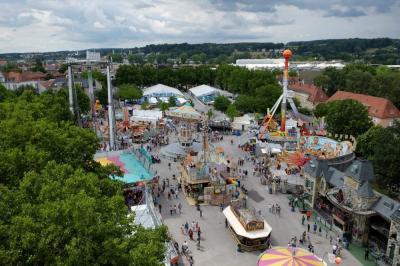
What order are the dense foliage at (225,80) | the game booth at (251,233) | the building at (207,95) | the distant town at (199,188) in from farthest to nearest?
the building at (207,95) < the dense foliage at (225,80) < the game booth at (251,233) < the distant town at (199,188)

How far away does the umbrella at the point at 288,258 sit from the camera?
21.5m

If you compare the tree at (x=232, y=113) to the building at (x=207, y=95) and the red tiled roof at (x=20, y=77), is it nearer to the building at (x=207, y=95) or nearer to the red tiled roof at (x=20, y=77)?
the building at (x=207, y=95)

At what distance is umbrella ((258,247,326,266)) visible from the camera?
70.6ft

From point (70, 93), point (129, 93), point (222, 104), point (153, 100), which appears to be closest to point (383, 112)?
point (222, 104)

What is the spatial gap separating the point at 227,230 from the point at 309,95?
56926 mm

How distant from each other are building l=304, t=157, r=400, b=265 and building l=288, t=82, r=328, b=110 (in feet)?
146

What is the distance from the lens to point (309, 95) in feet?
259

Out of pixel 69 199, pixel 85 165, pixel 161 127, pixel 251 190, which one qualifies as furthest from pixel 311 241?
pixel 161 127

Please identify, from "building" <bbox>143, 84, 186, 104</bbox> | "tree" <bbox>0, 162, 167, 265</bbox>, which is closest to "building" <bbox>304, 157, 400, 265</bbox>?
"tree" <bbox>0, 162, 167, 265</bbox>

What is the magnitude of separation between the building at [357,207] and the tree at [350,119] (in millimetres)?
19110

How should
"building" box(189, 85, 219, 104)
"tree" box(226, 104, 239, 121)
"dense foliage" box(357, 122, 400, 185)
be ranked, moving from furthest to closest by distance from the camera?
"building" box(189, 85, 219, 104) → "tree" box(226, 104, 239, 121) → "dense foliage" box(357, 122, 400, 185)

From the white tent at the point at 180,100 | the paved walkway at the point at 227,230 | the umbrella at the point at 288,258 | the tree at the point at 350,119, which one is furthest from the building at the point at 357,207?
the white tent at the point at 180,100

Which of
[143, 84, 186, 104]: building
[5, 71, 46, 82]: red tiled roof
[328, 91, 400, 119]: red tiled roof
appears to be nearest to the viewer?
[328, 91, 400, 119]: red tiled roof

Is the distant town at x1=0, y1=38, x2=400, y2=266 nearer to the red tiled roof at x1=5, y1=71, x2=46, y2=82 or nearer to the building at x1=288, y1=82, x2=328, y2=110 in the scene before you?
the building at x1=288, y1=82, x2=328, y2=110
